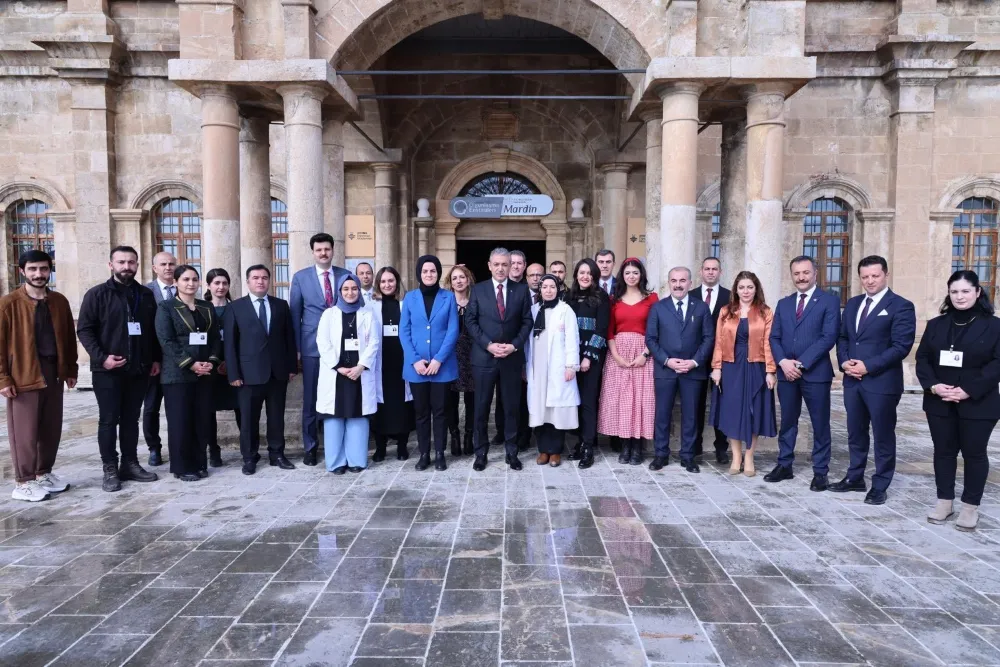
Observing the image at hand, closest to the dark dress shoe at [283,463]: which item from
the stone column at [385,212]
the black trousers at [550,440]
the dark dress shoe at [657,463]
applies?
the black trousers at [550,440]

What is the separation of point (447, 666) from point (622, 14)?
6.71 m

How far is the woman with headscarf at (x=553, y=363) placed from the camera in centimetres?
576

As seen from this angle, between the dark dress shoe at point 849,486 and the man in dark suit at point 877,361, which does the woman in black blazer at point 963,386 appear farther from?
the dark dress shoe at point 849,486

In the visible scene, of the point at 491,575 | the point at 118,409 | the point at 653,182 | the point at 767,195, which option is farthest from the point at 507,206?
the point at 491,575

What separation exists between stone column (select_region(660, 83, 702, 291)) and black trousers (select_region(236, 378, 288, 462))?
4209 mm

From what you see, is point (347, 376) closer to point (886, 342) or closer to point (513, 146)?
point (886, 342)

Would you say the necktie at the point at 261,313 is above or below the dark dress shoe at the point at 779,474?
above

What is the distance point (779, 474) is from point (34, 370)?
6107 mm

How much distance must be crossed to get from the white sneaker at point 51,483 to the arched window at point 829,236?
11.8 m

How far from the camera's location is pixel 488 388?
5.78 meters

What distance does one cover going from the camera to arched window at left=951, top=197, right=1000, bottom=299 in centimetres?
1184

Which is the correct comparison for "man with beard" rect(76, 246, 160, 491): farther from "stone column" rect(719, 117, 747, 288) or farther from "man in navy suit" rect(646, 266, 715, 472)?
"stone column" rect(719, 117, 747, 288)

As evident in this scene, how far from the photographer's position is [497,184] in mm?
13484

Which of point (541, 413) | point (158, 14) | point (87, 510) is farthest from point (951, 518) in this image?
point (158, 14)
